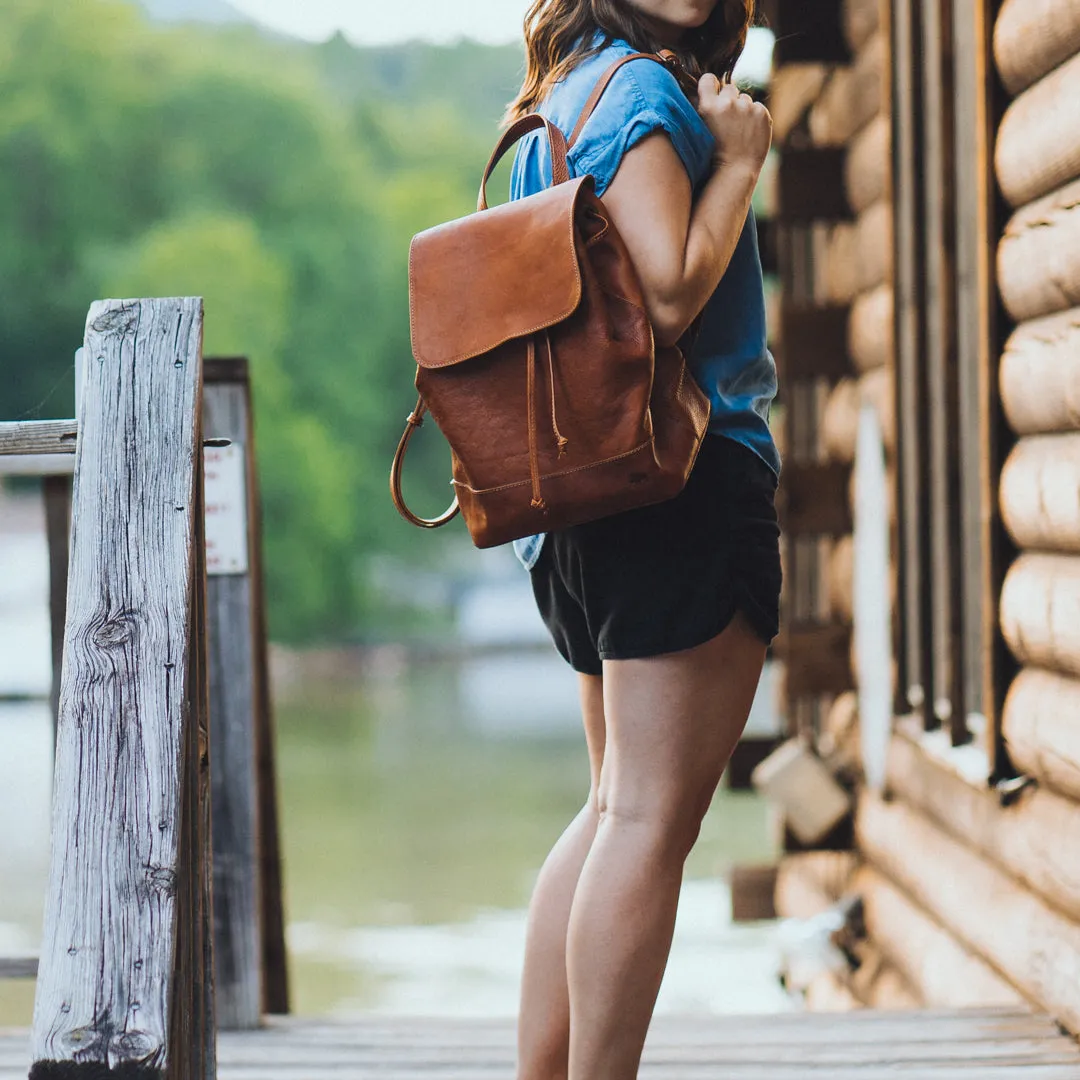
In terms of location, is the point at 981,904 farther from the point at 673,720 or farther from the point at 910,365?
the point at 673,720

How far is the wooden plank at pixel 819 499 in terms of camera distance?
462 centimetres

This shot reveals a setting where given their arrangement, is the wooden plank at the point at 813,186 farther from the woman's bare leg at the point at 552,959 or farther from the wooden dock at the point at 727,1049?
the woman's bare leg at the point at 552,959

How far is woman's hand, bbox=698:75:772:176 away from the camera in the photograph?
1546 mm

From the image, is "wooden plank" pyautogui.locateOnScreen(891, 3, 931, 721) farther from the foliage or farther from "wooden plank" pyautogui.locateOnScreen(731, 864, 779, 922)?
the foliage

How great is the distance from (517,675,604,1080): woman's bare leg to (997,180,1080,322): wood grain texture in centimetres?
134

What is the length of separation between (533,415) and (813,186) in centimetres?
337

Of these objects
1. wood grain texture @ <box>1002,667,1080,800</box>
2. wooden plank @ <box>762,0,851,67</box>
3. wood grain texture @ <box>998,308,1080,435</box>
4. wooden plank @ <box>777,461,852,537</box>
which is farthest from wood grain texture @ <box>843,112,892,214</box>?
wood grain texture @ <box>1002,667,1080,800</box>

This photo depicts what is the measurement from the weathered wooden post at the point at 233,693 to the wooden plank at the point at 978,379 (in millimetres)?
1390

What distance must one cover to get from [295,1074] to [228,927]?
0.39 metres

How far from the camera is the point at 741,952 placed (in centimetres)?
614

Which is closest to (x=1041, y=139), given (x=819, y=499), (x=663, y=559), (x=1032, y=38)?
(x=1032, y=38)

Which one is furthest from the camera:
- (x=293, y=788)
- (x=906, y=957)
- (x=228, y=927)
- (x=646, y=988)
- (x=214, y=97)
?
(x=214, y=97)

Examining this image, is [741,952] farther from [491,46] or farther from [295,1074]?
[491,46]

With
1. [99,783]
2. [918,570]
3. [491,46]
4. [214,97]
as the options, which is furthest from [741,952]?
[491,46]
